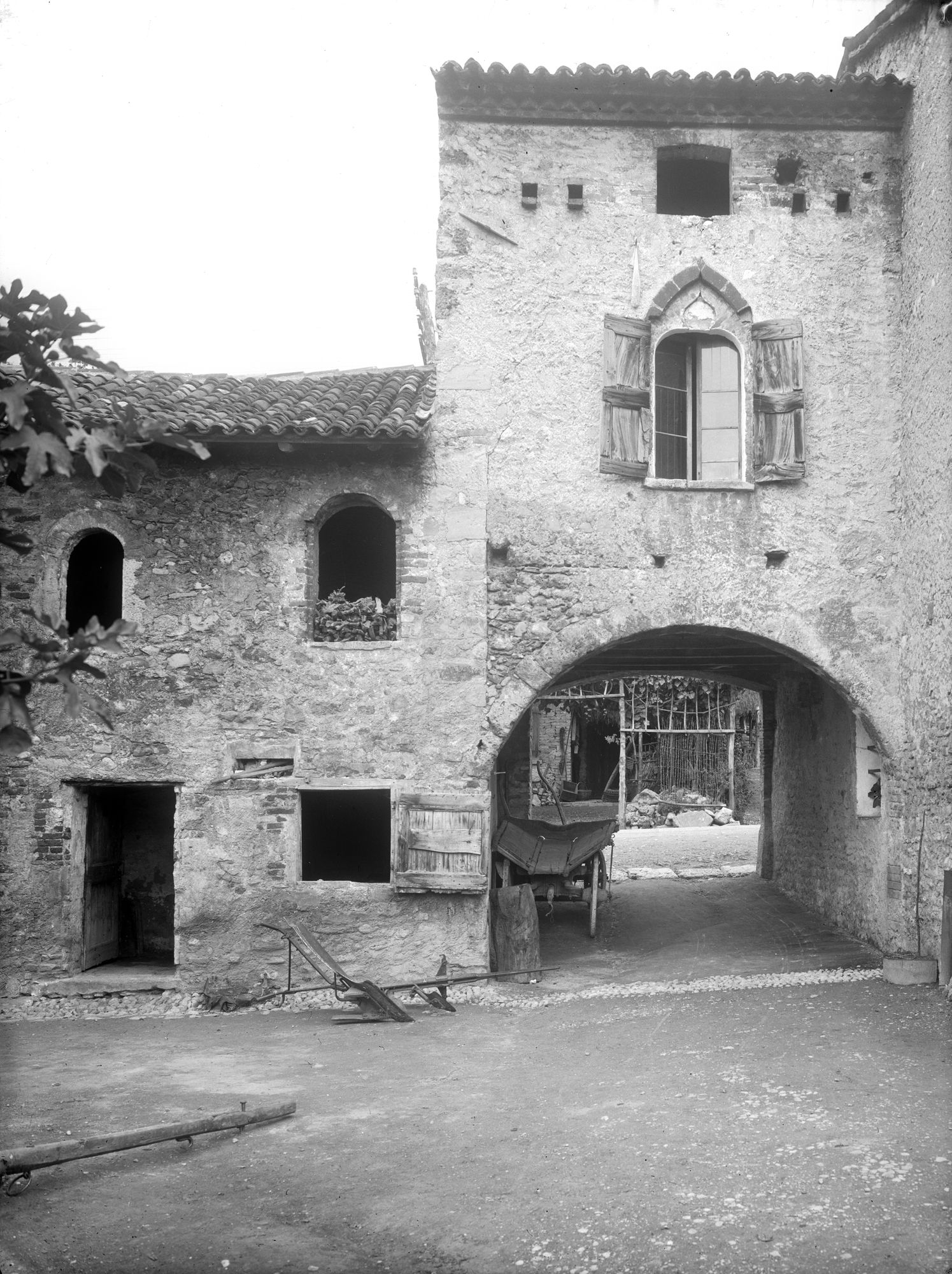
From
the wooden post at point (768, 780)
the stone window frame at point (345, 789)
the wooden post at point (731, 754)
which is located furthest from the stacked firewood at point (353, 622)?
the wooden post at point (731, 754)

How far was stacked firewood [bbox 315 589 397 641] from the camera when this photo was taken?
34.4 ft

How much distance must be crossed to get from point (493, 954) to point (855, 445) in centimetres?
624

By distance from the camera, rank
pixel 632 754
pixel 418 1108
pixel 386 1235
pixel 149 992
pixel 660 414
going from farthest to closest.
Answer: pixel 632 754
pixel 660 414
pixel 149 992
pixel 418 1108
pixel 386 1235

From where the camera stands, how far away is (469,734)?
406 inches

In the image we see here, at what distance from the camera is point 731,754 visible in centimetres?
2834

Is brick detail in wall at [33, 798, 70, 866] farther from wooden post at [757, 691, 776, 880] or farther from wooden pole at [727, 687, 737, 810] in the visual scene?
wooden pole at [727, 687, 737, 810]

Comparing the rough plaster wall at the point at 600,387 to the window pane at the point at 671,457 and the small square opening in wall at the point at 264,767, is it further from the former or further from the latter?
the small square opening in wall at the point at 264,767

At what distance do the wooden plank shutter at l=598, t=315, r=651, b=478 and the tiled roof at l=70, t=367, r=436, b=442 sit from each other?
1.74 meters

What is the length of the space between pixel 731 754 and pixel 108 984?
20854 millimetres

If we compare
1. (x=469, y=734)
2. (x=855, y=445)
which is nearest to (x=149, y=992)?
(x=469, y=734)

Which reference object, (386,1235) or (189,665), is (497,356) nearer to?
(189,665)

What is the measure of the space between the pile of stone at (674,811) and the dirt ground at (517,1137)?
17.7m

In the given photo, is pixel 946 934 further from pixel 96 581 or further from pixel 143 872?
pixel 96 581

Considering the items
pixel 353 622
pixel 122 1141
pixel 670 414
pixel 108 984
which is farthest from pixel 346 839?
pixel 122 1141
